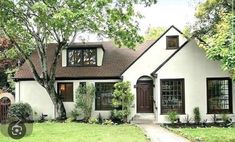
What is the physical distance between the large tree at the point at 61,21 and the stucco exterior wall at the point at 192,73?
109 inches

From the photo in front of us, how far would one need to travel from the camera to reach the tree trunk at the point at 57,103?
99.4 ft

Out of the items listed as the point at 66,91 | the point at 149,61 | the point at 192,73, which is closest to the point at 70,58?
the point at 66,91

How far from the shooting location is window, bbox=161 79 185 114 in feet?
93.5

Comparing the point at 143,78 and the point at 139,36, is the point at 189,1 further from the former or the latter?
the point at 143,78

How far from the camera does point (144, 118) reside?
3000 cm

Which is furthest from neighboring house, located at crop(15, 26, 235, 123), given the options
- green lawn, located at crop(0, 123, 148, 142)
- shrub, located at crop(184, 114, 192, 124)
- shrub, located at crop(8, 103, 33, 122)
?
green lawn, located at crop(0, 123, 148, 142)

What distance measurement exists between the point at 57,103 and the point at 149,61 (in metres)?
6.98

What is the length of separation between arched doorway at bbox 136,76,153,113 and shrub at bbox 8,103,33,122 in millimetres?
7728

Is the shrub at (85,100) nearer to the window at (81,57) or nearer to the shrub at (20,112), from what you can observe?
the window at (81,57)

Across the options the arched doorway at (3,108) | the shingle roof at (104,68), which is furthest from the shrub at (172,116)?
the arched doorway at (3,108)

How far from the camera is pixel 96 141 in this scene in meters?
18.1

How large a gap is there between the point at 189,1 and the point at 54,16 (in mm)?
9501

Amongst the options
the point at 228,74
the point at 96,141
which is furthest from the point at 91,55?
the point at 96,141

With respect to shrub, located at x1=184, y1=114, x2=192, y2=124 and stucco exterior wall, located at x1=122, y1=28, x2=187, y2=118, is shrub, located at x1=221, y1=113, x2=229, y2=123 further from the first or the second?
stucco exterior wall, located at x1=122, y1=28, x2=187, y2=118
